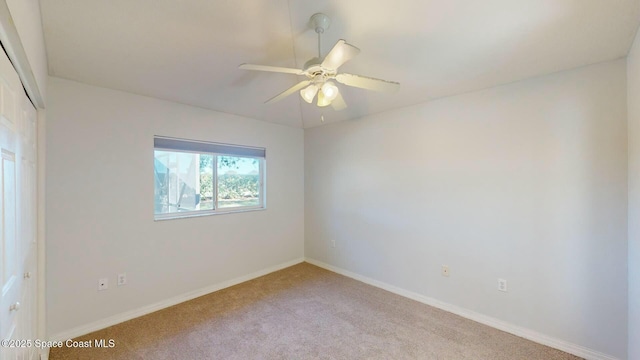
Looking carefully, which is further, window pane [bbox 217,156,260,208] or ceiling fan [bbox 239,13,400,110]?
window pane [bbox 217,156,260,208]

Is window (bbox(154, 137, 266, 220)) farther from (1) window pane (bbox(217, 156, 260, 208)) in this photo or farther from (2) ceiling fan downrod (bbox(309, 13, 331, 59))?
(2) ceiling fan downrod (bbox(309, 13, 331, 59))

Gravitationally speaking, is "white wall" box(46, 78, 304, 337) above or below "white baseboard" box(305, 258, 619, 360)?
above

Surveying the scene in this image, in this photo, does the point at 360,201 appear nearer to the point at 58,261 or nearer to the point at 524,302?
the point at 524,302

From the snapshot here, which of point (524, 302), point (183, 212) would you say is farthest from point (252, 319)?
point (524, 302)

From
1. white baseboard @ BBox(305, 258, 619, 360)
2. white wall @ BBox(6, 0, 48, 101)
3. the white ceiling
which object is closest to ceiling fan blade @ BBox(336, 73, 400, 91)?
the white ceiling

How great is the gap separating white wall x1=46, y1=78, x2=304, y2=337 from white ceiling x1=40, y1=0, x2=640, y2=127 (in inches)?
12.1

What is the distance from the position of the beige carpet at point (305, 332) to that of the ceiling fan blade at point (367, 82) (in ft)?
6.86

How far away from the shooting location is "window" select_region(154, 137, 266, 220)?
2.94 meters

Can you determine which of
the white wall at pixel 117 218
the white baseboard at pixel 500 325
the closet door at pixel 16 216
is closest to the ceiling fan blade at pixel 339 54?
the closet door at pixel 16 216

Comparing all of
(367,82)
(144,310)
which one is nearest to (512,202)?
(367,82)

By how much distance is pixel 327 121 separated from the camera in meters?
3.87

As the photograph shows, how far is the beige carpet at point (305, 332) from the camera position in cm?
208

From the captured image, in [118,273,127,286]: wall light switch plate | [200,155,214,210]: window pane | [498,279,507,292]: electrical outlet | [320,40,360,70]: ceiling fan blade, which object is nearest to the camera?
[320,40,360,70]: ceiling fan blade

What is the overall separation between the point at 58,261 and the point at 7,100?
181 centimetres
